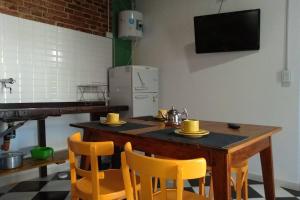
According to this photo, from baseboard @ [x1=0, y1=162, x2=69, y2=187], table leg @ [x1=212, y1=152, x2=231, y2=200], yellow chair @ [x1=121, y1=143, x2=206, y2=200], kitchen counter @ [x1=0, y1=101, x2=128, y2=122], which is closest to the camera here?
yellow chair @ [x1=121, y1=143, x2=206, y2=200]

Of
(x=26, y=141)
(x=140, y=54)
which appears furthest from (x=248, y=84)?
(x=26, y=141)

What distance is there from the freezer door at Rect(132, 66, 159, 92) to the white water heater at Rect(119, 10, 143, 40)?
23.6 inches

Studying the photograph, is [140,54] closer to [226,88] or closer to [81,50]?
[81,50]

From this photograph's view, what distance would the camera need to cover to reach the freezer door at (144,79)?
377 centimetres

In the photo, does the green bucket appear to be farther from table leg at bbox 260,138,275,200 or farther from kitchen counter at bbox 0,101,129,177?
table leg at bbox 260,138,275,200

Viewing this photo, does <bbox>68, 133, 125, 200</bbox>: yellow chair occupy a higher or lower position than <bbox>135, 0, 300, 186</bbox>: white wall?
lower

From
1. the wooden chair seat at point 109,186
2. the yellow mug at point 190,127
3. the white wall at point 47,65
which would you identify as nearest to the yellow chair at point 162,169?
the wooden chair seat at point 109,186

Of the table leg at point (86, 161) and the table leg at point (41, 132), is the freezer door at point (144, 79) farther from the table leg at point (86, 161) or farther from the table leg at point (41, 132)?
the table leg at point (86, 161)

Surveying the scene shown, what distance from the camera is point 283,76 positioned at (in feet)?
10.0

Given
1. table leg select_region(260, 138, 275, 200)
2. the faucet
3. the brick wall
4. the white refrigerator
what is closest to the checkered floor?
table leg select_region(260, 138, 275, 200)

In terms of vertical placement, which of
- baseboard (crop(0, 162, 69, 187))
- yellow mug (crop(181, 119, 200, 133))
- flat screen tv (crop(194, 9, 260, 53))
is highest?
flat screen tv (crop(194, 9, 260, 53))

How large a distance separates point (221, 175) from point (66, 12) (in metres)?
3.05

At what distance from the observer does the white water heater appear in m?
4.04

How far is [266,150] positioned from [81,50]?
8.90ft
